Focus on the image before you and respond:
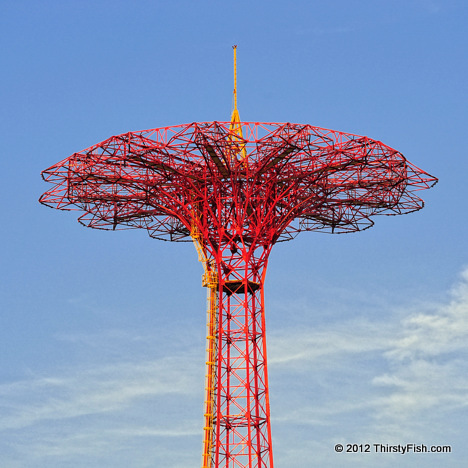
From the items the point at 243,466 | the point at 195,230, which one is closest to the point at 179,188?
the point at 195,230

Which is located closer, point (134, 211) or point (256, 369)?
point (256, 369)

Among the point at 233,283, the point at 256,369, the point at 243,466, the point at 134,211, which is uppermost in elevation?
the point at 134,211

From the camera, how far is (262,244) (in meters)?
94.1

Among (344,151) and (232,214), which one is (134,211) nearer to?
(232,214)

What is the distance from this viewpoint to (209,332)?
94688mm

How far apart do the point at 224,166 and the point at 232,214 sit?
14.6 ft

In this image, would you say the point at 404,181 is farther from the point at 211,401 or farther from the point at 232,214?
the point at 211,401

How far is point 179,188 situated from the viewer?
9325cm

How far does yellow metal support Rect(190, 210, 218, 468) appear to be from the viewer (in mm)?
91562

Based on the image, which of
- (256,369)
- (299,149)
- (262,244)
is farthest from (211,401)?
(299,149)

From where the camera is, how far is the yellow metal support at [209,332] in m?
91.6

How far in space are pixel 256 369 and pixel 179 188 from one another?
41.7ft

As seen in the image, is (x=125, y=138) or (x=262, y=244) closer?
(x=125, y=138)

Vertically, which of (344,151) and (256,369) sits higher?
(344,151)
